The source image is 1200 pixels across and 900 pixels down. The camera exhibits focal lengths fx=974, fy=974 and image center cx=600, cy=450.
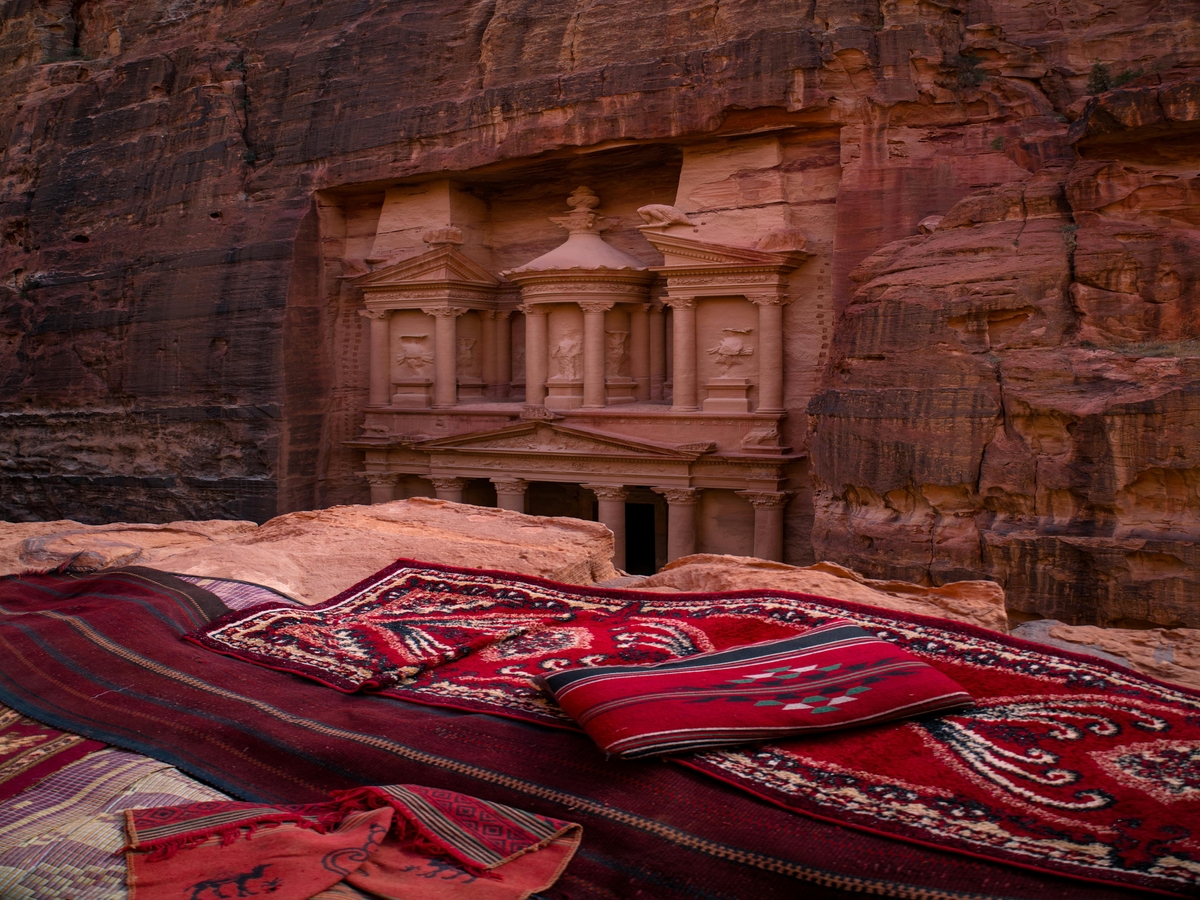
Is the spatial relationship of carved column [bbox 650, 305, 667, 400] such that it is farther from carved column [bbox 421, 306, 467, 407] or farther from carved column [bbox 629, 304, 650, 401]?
carved column [bbox 421, 306, 467, 407]

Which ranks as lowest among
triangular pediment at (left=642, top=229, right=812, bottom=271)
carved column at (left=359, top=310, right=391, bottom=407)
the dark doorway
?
the dark doorway

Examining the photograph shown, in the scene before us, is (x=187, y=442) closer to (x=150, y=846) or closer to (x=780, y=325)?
(x=780, y=325)

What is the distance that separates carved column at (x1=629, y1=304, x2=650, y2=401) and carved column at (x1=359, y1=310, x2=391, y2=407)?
4.40 metres

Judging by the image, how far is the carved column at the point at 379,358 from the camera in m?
17.2

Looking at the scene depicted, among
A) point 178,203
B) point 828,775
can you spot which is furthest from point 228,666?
point 178,203

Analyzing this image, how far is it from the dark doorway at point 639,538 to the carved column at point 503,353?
10.4 ft

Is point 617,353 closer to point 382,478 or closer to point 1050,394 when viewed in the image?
point 382,478

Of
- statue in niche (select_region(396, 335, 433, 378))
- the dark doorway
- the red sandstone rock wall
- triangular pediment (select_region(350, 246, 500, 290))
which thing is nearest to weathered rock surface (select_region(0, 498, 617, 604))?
the red sandstone rock wall

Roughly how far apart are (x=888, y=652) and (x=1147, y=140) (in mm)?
9628

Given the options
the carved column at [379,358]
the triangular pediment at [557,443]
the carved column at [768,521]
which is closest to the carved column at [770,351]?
the triangular pediment at [557,443]

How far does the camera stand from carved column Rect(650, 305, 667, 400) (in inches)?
636

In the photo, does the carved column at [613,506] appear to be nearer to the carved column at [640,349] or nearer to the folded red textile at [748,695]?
the carved column at [640,349]

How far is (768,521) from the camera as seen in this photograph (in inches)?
546

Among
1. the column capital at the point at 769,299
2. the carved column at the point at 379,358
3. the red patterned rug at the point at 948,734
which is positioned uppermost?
the column capital at the point at 769,299
